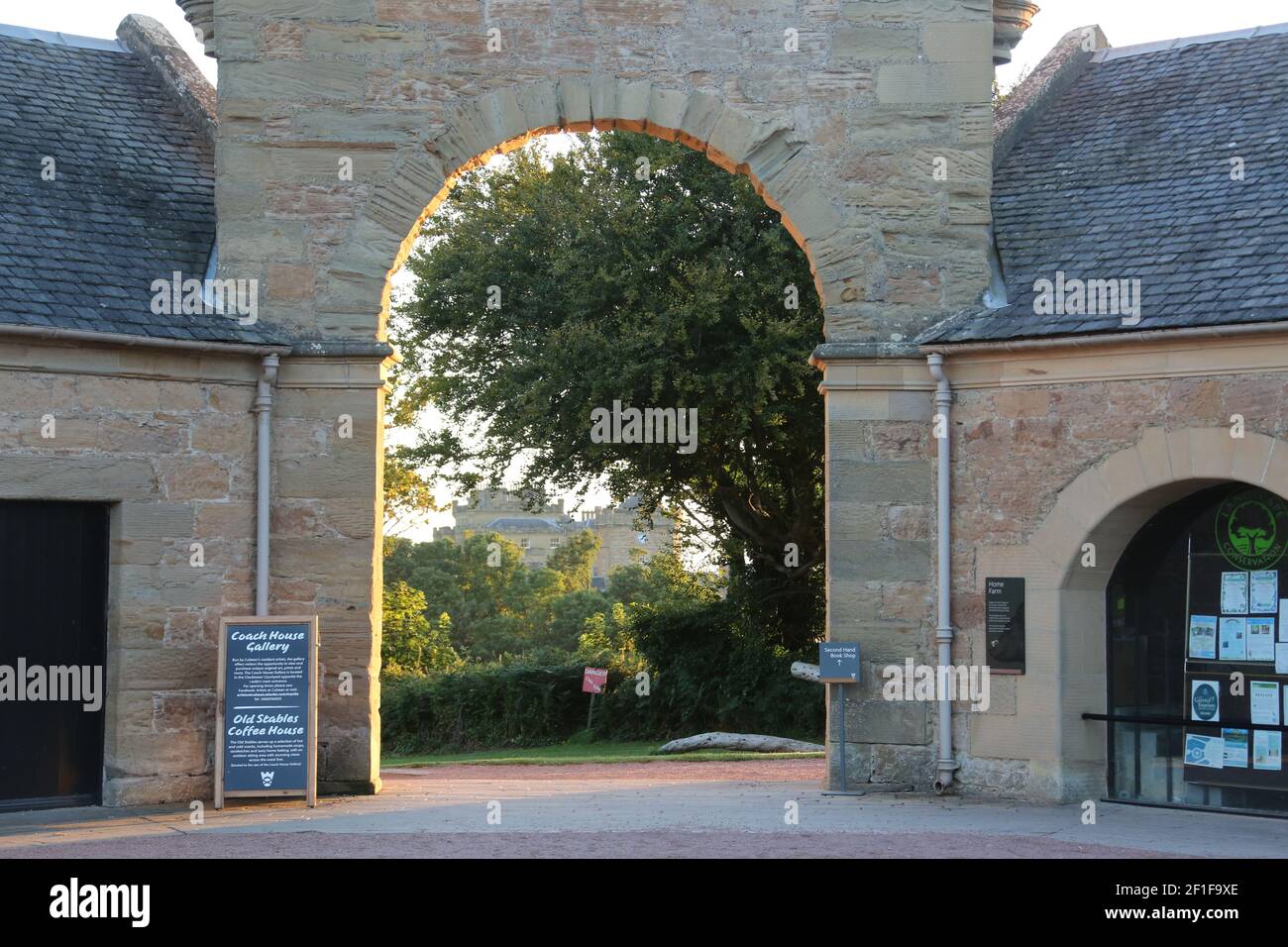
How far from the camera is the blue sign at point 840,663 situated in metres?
11.6

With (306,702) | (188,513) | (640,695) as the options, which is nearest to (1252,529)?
(306,702)

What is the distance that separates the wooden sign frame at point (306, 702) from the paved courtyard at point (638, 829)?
0.14 meters

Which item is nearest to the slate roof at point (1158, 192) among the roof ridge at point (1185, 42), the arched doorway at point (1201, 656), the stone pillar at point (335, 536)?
the roof ridge at point (1185, 42)

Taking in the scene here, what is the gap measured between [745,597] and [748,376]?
435 centimetres

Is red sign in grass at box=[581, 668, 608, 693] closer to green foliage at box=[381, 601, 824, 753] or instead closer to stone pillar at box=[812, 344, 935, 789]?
green foliage at box=[381, 601, 824, 753]

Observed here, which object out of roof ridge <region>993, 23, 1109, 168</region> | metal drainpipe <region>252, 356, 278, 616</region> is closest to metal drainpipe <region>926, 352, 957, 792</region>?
roof ridge <region>993, 23, 1109, 168</region>

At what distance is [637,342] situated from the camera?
842 inches

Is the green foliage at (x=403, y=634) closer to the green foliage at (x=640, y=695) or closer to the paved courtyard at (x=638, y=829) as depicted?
the green foliage at (x=640, y=695)

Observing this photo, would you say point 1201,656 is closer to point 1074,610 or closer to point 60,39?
point 1074,610

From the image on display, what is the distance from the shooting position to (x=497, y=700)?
2630 centimetres

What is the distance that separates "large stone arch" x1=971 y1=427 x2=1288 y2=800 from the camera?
36.0 feet

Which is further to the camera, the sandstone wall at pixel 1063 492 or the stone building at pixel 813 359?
the stone building at pixel 813 359

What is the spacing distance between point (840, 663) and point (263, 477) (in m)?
4.47

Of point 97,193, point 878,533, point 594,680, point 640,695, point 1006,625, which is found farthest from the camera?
point 640,695
